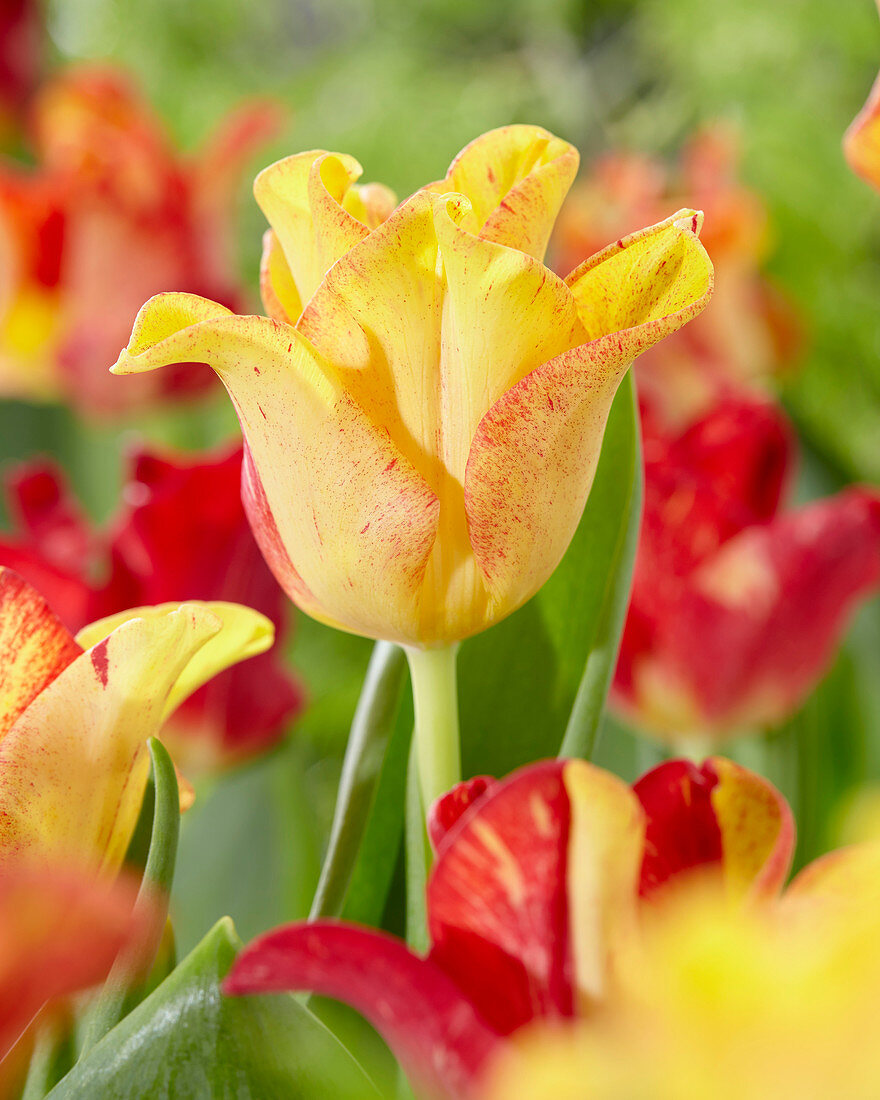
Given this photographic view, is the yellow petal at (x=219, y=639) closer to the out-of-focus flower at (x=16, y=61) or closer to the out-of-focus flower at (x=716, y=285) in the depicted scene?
the out-of-focus flower at (x=716, y=285)

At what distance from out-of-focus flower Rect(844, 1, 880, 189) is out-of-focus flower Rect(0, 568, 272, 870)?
0.12 metres

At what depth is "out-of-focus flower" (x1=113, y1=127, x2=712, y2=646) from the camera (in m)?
0.13

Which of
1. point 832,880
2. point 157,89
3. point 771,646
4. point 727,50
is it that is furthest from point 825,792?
point 157,89

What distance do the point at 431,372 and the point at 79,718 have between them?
6 cm

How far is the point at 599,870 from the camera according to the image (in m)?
0.12

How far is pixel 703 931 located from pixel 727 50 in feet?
4.10

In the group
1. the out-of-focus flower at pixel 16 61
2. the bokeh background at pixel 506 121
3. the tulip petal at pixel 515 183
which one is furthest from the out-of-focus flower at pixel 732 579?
the out-of-focus flower at pixel 16 61

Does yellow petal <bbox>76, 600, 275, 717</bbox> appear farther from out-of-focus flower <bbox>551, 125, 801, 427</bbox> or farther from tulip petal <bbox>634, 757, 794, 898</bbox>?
out-of-focus flower <bbox>551, 125, 801, 427</bbox>

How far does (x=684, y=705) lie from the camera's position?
330 mm

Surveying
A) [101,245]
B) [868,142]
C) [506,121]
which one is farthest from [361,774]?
[506,121]

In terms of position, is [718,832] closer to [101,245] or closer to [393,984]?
[393,984]

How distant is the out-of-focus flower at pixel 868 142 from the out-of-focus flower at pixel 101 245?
16.9 inches

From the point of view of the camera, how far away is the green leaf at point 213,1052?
13 cm

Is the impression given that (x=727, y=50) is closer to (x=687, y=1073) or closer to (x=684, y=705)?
(x=684, y=705)
